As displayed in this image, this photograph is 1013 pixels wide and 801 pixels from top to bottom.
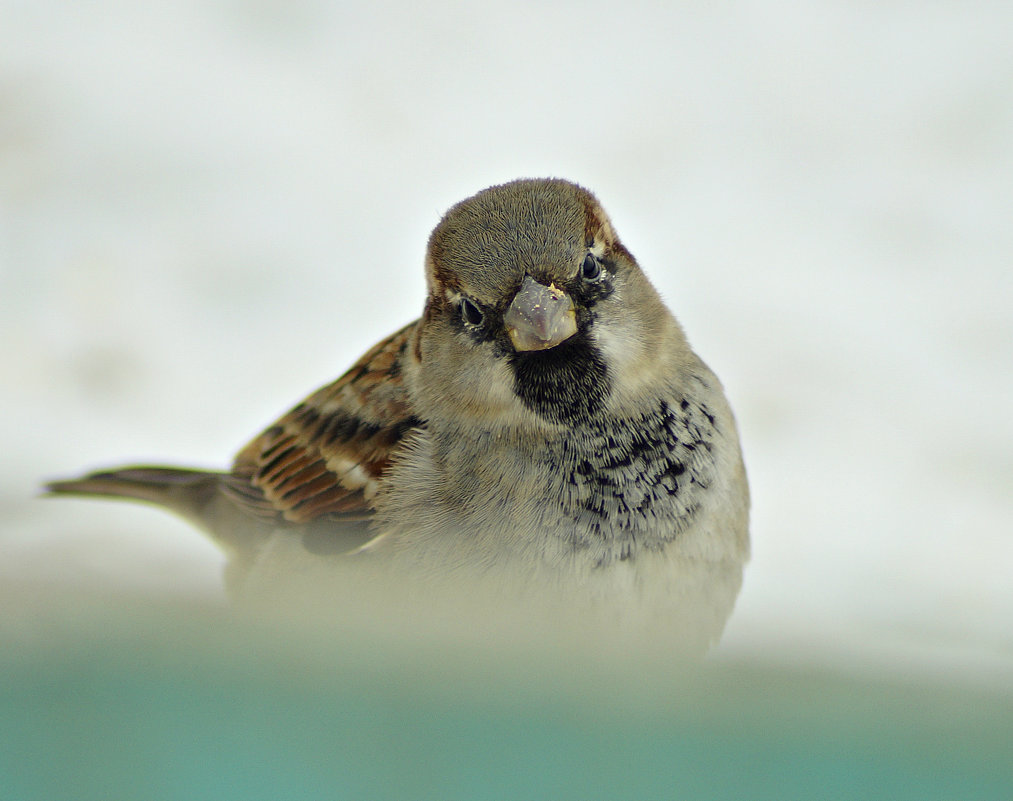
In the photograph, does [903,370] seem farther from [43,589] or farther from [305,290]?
[43,589]

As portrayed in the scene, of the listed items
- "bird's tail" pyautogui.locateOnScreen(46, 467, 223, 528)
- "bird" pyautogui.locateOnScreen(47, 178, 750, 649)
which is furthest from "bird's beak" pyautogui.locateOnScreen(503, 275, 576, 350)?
"bird's tail" pyautogui.locateOnScreen(46, 467, 223, 528)

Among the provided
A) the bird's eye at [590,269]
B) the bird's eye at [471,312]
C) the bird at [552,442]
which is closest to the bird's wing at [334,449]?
the bird at [552,442]

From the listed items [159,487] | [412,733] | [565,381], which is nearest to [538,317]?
[565,381]

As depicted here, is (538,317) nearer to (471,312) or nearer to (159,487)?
(471,312)

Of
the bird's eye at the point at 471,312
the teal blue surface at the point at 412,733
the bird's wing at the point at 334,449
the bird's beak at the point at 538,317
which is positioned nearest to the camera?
the teal blue surface at the point at 412,733

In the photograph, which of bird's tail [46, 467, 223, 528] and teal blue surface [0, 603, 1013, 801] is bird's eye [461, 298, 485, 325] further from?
bird's tail [46, 467, 223, 528]

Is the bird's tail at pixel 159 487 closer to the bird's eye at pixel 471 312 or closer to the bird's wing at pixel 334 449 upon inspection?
the bird's wing at pixel 334 449
